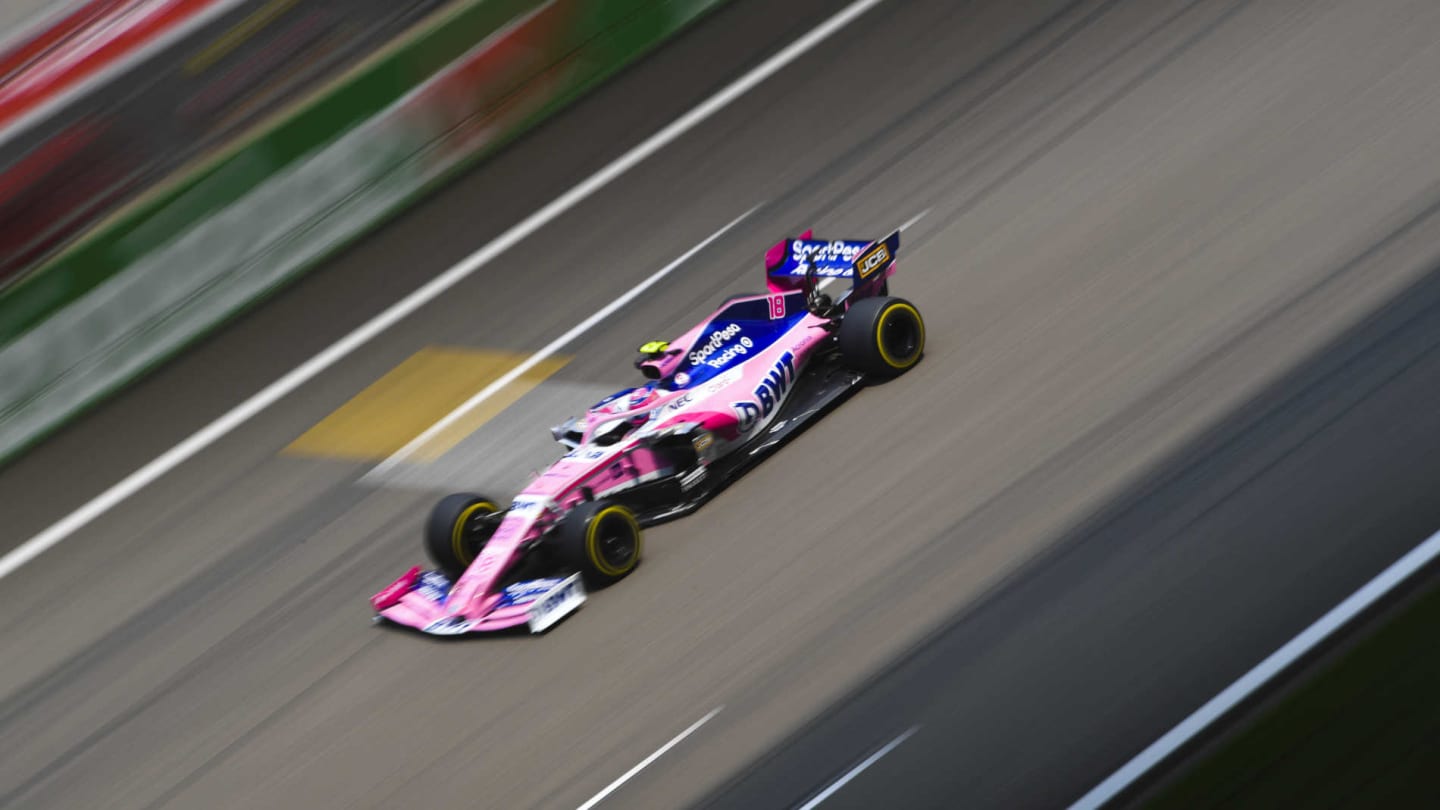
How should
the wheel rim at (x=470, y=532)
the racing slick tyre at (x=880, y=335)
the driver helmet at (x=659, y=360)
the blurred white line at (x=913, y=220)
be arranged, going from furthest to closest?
the blurred white line at (x=913, y=220) → the driver helmet at (x=659, y=360) → the racing slick tyre at (x=880, y=335) → the wheel rim at (x=470, y=532)

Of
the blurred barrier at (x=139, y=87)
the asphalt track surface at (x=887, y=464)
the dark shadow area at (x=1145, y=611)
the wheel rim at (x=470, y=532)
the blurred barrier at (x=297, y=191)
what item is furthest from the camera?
the blurred barrier at (x=139, y=87)

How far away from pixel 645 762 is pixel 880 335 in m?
3.41

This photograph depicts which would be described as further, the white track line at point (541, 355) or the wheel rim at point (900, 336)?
the white track line at point (541, 355)

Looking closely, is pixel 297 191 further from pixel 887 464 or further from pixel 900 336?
pixel 887 464

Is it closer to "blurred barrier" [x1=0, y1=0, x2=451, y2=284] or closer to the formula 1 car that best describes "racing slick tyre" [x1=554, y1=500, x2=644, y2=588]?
the formula 1 car

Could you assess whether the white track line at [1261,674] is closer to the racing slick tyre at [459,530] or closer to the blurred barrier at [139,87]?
the racing slick tyre at [459,530]

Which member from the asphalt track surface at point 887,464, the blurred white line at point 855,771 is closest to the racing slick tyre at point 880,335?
the asphalt track surface at point 887,464

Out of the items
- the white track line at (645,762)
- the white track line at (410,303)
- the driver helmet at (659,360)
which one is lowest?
the white track line at (645,762)

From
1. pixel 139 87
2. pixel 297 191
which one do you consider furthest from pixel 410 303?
pixel 139 87

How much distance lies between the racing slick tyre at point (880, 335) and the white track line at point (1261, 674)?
3.43 metres

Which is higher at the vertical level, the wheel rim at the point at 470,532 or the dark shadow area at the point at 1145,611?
the wheel rim at the point at 470,532

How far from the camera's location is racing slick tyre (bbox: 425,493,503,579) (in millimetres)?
10289

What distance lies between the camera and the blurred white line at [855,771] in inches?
318

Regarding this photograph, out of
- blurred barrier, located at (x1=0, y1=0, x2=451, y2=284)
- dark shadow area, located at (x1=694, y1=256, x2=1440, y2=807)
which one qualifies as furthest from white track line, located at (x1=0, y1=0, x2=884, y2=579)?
dark shadow area, located at (x1=694, y1=256, x2=1440, y2=807)
